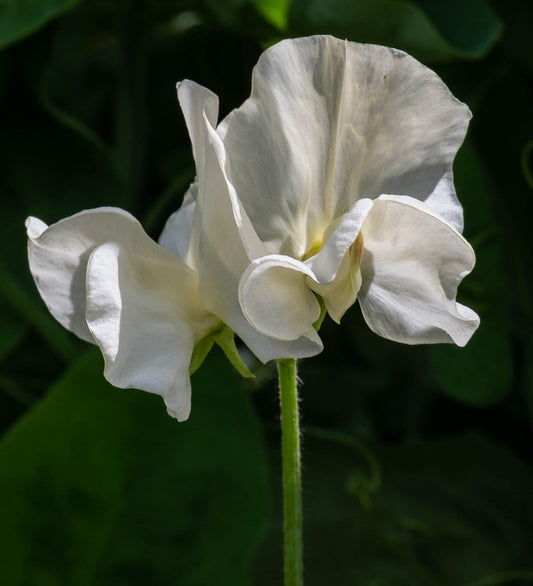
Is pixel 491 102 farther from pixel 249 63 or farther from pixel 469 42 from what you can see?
pixel 249 63

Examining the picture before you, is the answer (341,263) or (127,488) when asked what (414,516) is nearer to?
(127,488)

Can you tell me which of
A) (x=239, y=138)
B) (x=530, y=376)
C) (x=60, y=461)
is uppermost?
(x=239, y=138)

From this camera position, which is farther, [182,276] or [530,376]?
[530,376]

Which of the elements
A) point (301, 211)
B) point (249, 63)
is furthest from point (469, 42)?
point (301, 211)

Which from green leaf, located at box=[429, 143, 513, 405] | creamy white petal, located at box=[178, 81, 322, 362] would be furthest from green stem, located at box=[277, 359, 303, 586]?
green leaf, located at box=[429, 143, 513, 405]

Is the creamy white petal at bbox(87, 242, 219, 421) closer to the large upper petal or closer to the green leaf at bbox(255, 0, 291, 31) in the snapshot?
the large upper petal

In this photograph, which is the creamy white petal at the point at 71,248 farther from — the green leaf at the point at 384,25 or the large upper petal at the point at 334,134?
the green leaf at the point at 384,25

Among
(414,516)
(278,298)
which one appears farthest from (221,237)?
(414,516)
